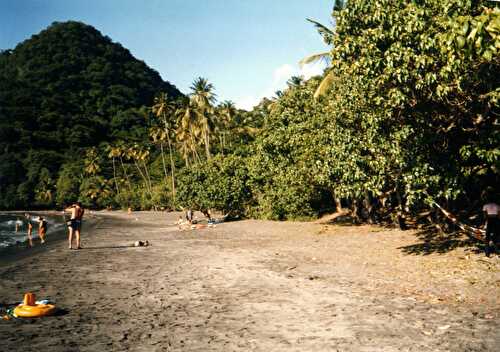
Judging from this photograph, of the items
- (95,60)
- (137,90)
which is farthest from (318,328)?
(95,60)

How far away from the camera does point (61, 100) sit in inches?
5389

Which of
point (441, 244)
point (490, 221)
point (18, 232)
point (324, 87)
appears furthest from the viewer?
point (18, 232)

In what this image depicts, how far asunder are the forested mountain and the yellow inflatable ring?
110m

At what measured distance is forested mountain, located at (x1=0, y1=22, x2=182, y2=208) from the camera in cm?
11562

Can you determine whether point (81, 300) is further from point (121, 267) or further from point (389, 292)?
point (389, 292)

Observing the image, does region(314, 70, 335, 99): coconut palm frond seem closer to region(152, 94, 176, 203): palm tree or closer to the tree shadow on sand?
the tree shadow on sand

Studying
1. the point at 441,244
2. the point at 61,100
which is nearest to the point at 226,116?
the point at 441,244

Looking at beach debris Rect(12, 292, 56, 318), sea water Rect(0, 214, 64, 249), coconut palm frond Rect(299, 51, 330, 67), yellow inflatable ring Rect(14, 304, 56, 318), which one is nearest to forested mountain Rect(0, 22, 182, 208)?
sea water Rect(0, 214, 64, 249)

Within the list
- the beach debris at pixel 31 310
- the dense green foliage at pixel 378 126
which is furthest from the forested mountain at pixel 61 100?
the beach debris at pixel 31 310

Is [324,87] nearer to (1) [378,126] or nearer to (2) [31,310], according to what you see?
(1) [378,126]

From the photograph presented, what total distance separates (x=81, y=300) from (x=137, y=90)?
150756 mm

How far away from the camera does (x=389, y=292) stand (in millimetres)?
9328

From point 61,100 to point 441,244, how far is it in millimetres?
144333

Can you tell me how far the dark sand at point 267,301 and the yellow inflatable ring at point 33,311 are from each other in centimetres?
28
